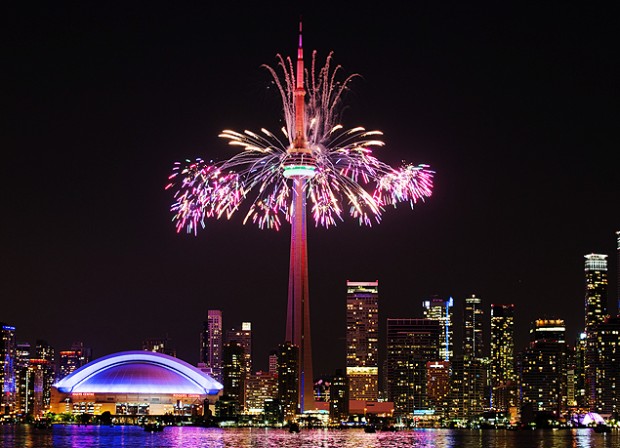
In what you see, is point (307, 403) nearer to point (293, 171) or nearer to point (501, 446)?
point (501, 446)

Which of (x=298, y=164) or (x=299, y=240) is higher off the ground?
(x=298, y=164)

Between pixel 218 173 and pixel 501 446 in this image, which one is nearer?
pixel 218 173

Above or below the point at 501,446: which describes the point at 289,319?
above

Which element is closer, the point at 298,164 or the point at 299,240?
the point at 298,164

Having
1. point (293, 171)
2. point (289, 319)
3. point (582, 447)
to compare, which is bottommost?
point (582, 447)

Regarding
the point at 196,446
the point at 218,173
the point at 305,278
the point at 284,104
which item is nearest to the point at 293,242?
the point at 305,278

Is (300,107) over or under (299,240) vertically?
over
